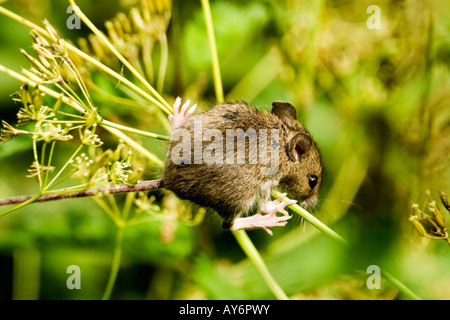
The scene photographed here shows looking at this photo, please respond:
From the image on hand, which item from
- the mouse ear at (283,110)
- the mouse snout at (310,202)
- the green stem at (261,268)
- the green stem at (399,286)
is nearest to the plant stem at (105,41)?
the mouse ear at (283,110)

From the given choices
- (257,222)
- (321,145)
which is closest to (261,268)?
(257,222)

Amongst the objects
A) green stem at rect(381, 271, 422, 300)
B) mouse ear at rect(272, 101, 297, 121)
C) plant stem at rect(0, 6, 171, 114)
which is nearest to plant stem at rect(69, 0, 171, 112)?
plant stem at rect(0, 6, 171, 114)

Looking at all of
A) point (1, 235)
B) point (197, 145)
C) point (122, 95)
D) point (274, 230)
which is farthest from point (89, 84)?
point (274, 230)

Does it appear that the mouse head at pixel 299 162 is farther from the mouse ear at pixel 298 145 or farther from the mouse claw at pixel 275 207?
the mouse claw at pixel 275 207

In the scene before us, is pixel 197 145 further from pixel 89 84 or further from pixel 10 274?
pixel 10 274

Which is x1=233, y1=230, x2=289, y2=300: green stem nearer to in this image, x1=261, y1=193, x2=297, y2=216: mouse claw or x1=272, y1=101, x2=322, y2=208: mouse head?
x1=261, y1=193, x2=297, y2=216: mouse claw

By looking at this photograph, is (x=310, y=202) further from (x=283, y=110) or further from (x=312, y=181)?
(x=283, y=110)
